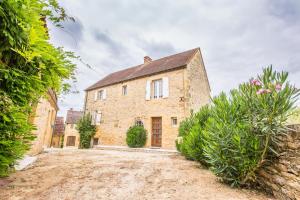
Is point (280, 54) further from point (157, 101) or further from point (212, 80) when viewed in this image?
point (157, 101)

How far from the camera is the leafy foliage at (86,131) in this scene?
47.3ft

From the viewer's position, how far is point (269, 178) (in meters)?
2.88

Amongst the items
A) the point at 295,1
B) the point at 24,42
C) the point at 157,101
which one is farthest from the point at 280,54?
the point at 24,42

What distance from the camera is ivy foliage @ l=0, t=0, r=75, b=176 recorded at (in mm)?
1852

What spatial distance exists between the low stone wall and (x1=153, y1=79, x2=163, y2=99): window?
361 inches

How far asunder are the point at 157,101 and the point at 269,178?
9.05 m

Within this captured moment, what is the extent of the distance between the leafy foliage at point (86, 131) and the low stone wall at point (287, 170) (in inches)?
558

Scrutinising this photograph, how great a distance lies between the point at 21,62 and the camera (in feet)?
7.47

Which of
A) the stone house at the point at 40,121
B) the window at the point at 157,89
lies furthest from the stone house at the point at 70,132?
the window at the point at 157,89

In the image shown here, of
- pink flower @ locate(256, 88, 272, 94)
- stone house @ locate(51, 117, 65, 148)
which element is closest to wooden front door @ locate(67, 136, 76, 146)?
stone house @ locate(51, 117, 65, 148)

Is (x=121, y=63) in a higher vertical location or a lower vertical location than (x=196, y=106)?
higher

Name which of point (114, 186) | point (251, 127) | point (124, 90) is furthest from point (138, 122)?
point (251, 127)

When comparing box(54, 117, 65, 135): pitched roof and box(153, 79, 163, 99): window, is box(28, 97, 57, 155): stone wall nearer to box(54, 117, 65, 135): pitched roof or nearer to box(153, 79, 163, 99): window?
box(153, 79, 163, 99): window

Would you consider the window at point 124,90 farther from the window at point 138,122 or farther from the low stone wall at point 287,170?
the low stone wall at point 287,170
